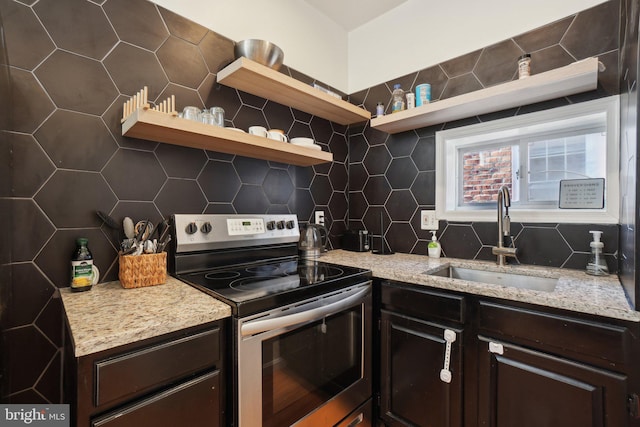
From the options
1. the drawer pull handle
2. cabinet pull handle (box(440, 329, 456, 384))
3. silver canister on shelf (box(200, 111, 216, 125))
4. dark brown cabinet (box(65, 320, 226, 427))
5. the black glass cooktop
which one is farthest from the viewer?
silver canister on shelf (box(200, 111, 216, 125))

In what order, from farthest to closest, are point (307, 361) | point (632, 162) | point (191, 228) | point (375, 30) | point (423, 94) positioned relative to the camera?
1. point (375, 30)
2. point (423, 94)
3. point (191, 228)
4. point (307, 361)
5. point (632, 162)

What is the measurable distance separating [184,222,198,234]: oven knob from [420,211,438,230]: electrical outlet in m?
1.42

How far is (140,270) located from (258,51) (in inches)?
48.1

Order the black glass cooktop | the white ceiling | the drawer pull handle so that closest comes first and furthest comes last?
the black glass cooktop, the drawer pull handle, the white ceiling

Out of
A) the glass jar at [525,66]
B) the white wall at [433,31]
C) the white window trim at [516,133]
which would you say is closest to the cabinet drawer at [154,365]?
the white window trim at [516,133]

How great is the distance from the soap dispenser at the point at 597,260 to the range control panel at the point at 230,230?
1.51m

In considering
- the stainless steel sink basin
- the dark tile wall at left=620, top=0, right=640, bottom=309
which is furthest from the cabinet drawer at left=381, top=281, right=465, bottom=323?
the dark tile wall at left=620, top=0, right=640, bottom=309

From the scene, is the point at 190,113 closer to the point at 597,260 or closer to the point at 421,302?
the point at 421,302

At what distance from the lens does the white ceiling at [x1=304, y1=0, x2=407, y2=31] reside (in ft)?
6.97

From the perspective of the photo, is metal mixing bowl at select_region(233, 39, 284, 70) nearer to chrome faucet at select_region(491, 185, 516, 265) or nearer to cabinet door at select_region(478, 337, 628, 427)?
chrome faucet at select_region(491, 185, 516, 265)

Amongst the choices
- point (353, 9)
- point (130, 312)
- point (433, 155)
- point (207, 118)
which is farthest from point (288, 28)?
point (130, 312)

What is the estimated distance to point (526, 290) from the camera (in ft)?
3.69

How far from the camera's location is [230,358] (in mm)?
979

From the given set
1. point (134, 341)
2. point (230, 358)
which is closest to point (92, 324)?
point (134, 341)
